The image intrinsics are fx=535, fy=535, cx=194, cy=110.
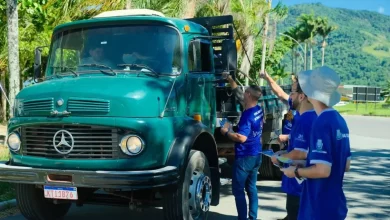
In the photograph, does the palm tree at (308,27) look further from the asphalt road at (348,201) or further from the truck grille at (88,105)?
the truck grille at (88,105)

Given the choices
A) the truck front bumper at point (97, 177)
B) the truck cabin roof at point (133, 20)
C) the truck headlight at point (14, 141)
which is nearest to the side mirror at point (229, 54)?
the truck cabin roof at point (133, 20)

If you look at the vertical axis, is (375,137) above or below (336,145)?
below

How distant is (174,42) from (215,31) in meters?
2.22

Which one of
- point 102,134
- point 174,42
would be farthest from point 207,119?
point 102,134

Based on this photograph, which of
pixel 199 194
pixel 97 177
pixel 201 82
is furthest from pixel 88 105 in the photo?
pixel 201 82

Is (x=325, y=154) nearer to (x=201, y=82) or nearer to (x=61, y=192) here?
(x=61, y=192)

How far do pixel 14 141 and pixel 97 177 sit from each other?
1.25 metres

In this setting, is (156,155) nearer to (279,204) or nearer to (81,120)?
(81,120)

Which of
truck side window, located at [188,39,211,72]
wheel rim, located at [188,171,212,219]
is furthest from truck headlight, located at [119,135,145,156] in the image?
truck side window, located at [188,39,211,72]

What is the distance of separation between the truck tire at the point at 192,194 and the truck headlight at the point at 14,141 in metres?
1.71

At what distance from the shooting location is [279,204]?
8055mm

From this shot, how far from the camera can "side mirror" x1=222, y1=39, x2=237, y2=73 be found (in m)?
6.68

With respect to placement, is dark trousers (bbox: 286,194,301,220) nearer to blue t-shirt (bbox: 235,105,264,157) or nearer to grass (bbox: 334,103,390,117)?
blue t-shirt (bbox: 235,105,264,157)

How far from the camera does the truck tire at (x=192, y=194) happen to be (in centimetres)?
557
